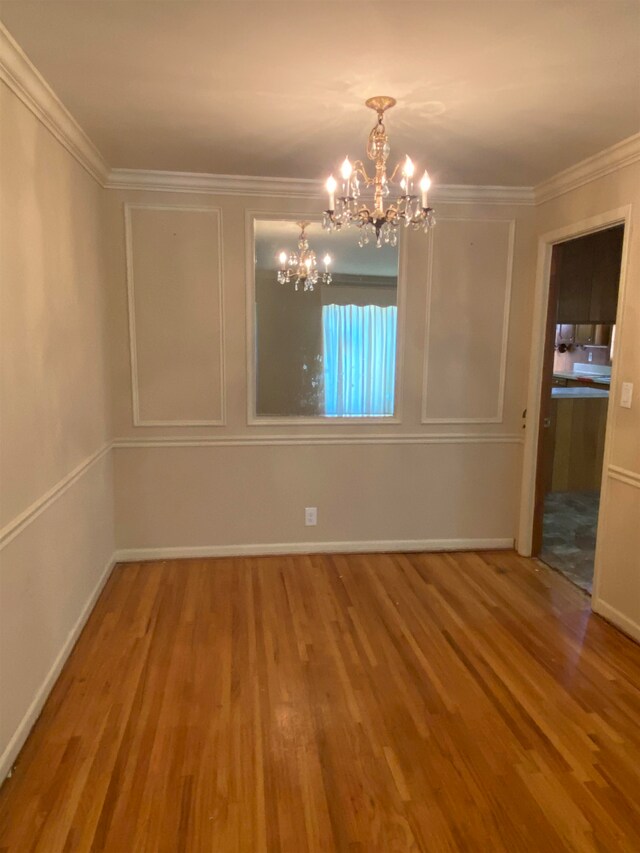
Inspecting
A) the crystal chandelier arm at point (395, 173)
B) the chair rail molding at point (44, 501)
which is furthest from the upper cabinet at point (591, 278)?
the chair rail molding at point (44, 501)

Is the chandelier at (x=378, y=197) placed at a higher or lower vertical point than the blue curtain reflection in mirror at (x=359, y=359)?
higher

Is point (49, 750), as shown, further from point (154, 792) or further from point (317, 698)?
point (317, 698)

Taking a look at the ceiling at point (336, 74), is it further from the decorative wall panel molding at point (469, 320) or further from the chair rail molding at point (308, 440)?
the chair rail molding at point (308, 440)

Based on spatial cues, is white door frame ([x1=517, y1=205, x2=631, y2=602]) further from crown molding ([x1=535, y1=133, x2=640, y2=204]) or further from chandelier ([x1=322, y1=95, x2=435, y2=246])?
chandelier ([x1=322, y1=95, x2=435, y2=246])

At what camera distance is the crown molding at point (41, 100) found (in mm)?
1837

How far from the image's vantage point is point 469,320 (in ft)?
12.1

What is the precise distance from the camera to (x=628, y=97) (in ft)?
7.22

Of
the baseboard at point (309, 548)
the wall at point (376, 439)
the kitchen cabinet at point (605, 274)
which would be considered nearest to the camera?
the wall at point (376, 439)

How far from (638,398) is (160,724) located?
2617 millimetres

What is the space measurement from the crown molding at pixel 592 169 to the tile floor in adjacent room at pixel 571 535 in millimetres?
2361

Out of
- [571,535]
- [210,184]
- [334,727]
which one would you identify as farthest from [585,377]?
[334,727]

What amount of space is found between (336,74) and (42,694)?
2.66 metres

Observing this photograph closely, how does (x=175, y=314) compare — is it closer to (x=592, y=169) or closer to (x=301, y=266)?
(x=301, y=266)

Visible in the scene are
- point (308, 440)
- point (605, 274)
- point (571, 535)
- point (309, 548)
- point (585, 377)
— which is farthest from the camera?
point (585, 377)
